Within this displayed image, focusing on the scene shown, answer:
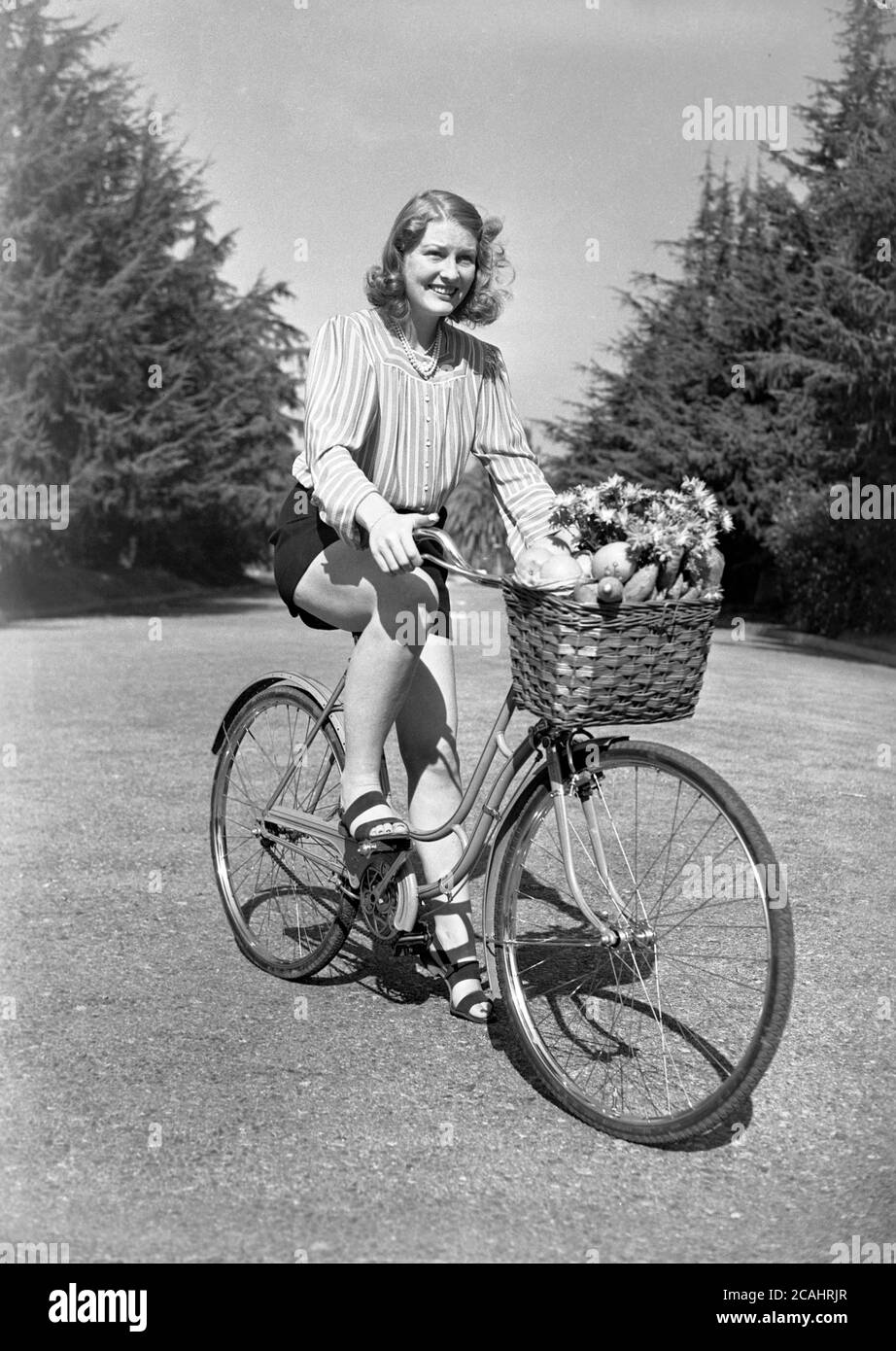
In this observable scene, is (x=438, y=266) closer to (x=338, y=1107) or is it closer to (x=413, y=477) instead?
(x=413, y=477)

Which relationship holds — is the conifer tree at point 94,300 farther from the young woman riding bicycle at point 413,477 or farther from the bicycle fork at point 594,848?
the bicycle fork at point 594,848

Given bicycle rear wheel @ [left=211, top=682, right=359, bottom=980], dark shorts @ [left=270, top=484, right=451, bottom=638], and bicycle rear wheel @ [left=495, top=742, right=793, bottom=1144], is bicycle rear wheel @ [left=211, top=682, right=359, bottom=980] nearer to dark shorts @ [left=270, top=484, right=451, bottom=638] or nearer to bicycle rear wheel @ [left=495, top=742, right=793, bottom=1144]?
dark shorts @ [left=270, top=484, right=451, bottom=638]

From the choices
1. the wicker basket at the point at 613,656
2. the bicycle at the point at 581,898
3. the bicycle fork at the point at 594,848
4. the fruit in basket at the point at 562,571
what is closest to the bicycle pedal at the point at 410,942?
the bicycle at the point at 581,898

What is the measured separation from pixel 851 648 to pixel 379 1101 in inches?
780

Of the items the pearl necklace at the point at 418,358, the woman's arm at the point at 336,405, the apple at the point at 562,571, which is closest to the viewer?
the apple at the point at 562,571

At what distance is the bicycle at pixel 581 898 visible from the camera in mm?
3135

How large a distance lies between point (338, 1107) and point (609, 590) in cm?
129

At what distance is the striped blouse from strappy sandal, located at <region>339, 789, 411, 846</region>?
0.69 m

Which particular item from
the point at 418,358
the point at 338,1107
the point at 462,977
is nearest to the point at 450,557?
the point at 418,358

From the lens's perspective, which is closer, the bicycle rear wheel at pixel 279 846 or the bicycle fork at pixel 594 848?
the bicycle fork at pixel 594 848

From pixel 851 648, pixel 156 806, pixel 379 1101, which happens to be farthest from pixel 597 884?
pixel 851 648

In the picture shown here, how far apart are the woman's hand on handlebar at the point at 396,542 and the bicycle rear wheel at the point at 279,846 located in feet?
3.09

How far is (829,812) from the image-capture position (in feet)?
23.4
